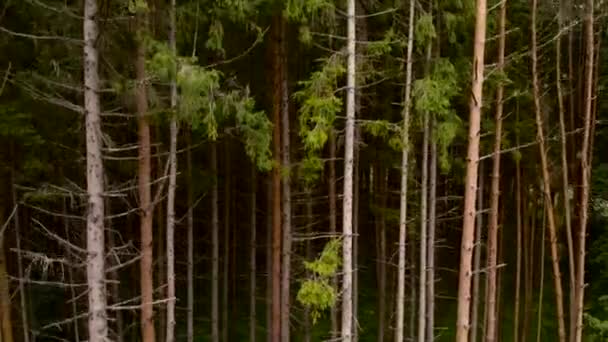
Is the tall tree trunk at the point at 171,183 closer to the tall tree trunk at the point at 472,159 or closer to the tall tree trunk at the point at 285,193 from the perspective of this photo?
the tall tree trunk at the point at 285,193

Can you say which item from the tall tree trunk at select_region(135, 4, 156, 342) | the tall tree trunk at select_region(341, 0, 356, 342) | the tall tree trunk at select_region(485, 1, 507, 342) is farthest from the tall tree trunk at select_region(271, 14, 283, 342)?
the tall tree trunk at select_region(485, 1, 507, 342)

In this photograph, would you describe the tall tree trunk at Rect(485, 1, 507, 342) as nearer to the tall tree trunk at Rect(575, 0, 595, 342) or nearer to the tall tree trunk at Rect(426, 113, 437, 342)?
the tall tree trunk at Rect(426, 113, 437, 342)

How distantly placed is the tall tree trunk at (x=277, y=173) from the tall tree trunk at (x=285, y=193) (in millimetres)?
69

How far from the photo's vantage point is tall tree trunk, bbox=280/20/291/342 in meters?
11.2

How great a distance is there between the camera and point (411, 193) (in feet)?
43.0

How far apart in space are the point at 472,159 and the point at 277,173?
443cm

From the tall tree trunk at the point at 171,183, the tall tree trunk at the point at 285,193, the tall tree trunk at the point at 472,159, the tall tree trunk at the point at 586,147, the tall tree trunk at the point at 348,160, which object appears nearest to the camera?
the tall tree trunk at the point at 472,159

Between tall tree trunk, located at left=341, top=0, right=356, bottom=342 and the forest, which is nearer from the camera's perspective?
the forest

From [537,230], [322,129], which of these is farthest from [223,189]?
[322,129]

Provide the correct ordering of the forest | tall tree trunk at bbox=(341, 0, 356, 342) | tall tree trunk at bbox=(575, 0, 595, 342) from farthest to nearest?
tall tree trunk at bbox=(575, 0, 595, 342)
tall tree trunk at bbox=(341, 0, 356, 342)
the forest

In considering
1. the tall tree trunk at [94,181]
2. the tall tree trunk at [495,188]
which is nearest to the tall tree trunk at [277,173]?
the tall tree trunk at [495,188]

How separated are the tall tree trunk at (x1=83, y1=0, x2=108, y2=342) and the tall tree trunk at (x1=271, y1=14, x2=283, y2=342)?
420 cm

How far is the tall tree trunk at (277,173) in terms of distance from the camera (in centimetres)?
1110

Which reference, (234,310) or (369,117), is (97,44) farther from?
(234,310)
